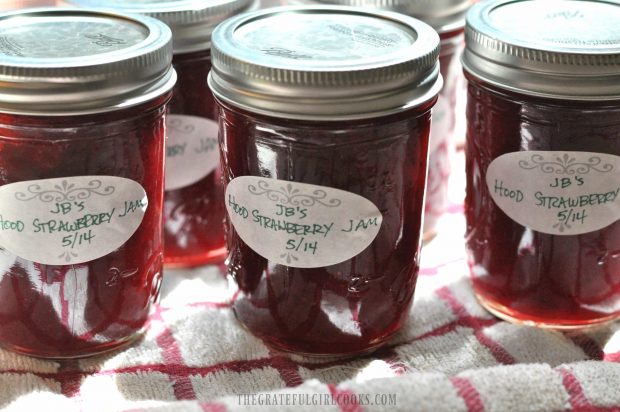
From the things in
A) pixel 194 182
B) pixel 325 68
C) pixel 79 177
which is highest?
pixel 325 68

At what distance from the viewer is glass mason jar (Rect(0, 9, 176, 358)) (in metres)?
0.77

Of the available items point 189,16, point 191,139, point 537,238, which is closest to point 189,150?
point 191,139

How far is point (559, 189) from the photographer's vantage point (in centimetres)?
84

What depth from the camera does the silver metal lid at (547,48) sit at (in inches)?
31.3

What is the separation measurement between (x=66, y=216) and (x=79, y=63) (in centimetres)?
14

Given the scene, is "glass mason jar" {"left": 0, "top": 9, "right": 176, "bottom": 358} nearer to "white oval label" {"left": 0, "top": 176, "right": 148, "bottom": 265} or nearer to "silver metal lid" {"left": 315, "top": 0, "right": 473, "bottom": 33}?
"white oval label" {"left": 0, "top": 176, "right": 148, "bottom": 265}

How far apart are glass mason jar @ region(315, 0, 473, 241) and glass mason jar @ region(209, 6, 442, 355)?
0.34ft

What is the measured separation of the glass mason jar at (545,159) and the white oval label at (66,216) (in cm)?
34

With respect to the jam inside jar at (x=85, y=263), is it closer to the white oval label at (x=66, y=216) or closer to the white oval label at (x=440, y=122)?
the white oval label at (x=66, y=216)

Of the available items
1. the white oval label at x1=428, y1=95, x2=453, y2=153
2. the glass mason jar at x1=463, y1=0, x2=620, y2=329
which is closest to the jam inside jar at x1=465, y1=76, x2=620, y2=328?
the glass mason jar at x1=463, y1=0, x2=620, y2=329

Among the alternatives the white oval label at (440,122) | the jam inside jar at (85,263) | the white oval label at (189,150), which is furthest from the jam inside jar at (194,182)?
the white oval label at (440,122)

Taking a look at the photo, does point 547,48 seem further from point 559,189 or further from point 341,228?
point 341,228

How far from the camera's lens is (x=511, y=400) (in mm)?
770

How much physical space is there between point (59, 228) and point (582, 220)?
0.48 m
